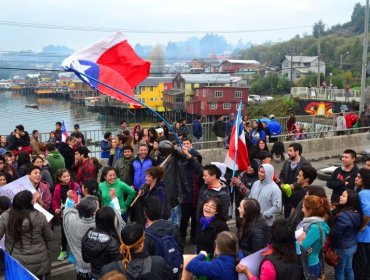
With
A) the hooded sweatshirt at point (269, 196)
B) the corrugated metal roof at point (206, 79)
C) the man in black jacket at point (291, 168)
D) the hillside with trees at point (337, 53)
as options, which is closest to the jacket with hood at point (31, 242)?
the hooded sweatshirt at point (269, 196)

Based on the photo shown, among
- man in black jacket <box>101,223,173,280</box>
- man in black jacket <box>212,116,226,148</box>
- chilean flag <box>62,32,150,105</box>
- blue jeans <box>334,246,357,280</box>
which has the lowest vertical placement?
blue jeans <box>334,246,357,280</box>

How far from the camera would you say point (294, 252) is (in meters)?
3.81

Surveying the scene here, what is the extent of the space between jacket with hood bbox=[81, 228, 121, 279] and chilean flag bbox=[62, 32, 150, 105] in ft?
11.8

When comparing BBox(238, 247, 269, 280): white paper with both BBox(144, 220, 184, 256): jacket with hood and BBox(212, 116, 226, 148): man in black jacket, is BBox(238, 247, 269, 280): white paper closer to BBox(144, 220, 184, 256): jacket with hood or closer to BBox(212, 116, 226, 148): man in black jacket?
BBox(144, 220, 184, 256): jacket with hood

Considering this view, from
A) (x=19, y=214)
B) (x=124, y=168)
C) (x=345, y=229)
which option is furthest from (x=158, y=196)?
(x=345, y=229)

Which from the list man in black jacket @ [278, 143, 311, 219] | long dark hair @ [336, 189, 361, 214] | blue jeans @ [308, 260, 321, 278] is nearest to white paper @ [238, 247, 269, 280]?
blue jeans @ [308, 260, 321, 278]

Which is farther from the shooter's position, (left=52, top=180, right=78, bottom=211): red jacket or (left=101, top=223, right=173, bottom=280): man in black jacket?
(left=52, top=180, right=78, bottom=211): red jacket

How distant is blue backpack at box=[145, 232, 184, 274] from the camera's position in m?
4.03

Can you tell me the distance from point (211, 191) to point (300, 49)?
15669 centimetres

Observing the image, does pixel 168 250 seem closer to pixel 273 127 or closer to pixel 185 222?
pixel 185 222

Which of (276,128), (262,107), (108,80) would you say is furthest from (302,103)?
(108,80)

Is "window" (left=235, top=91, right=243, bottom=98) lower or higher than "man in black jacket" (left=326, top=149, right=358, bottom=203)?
lower

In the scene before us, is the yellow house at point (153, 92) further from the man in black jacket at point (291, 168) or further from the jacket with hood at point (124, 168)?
the man in black jacket at point (291, 168)

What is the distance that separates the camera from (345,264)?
17.0 ft
